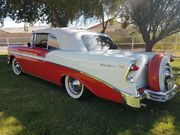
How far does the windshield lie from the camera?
5656 millimetres

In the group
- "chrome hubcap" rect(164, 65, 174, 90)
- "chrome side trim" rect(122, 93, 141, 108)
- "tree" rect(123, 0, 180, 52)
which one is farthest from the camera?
"tree" rect(123, 0, 180, 52)

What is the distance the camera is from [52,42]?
6000 millimetres

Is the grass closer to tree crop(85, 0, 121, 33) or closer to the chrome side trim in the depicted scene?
the chrome side trim

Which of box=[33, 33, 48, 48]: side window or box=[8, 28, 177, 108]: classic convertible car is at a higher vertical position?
box=[33, 33, 48, 48]: side window

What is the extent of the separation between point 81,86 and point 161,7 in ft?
A: 19.0

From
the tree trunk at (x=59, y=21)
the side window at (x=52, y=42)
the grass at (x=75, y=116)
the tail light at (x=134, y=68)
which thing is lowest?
the grass at (x=75, y=116)

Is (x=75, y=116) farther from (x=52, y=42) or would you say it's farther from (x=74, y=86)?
(x=52, y=42)

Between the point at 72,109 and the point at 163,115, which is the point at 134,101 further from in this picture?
the point at 72,109

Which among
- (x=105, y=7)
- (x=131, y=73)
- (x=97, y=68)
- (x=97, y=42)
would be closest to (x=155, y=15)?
(x=105, y=7)

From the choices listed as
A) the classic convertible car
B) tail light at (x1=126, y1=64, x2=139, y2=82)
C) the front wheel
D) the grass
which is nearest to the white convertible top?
the classic convertible car

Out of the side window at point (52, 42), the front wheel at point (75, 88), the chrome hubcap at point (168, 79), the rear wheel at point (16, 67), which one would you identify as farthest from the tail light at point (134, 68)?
the rear wheel at point (16, 67)

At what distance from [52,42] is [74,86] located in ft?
4.42

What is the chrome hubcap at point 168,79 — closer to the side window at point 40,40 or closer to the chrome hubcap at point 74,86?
the chrome hubcap at point 74,86

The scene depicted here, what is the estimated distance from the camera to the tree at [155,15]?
9.30 m
